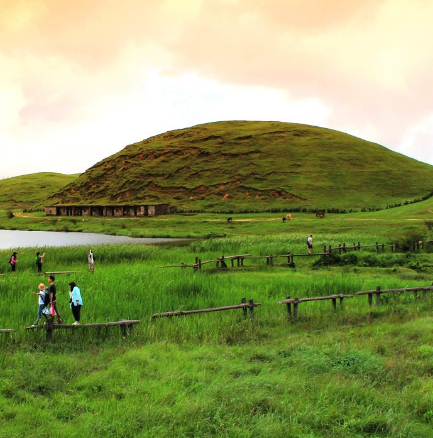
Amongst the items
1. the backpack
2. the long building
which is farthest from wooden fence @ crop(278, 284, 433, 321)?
the long building

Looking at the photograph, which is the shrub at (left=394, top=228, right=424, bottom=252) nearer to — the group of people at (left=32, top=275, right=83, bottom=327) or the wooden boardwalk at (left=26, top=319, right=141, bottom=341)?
the wooden boardwalk at (left=26, top=319, right=141, bottom=341)

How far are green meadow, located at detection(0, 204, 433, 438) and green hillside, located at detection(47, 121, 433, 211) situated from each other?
230 ft

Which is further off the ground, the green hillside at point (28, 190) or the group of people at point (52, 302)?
the green hillside at point (28, 190)

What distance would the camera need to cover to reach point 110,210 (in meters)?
94.2

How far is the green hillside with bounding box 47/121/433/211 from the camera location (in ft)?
312

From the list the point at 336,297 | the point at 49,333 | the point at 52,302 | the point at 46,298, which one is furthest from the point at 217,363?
the point at 336,297

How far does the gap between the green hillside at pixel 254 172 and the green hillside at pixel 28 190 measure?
26.2 meters

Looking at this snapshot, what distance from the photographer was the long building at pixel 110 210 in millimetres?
86500

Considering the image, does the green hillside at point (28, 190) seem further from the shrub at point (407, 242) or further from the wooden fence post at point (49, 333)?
the wooden fence post at point (49, 333)

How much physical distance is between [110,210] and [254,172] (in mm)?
37535

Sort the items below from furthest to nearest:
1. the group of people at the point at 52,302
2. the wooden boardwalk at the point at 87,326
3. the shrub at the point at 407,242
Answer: the shrub at the point at 407,242 → the group of people at the point at 52,302 → the wooden boardwalk at the point at 87,326

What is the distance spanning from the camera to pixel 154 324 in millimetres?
14133

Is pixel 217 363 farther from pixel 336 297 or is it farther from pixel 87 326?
pixel 336 297

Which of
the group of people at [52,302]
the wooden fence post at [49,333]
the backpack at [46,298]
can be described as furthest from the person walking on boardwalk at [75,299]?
the wooden fence post at [49,333]
